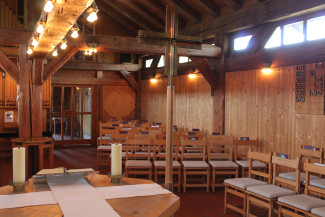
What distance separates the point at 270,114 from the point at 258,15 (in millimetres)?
2214

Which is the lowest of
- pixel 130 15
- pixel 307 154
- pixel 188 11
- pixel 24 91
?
pixel 307 154

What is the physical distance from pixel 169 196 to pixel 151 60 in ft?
35.3

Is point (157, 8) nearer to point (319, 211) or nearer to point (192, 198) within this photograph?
point (192, 198)

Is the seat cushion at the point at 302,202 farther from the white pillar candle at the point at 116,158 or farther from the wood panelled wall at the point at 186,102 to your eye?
the wood panelled wall at the point at 186,102

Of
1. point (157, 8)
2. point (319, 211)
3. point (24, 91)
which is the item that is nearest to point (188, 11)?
point (157, 8)

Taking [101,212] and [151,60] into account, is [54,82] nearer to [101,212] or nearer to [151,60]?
[151,60]

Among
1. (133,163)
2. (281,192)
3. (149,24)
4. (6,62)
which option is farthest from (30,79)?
(281,192)

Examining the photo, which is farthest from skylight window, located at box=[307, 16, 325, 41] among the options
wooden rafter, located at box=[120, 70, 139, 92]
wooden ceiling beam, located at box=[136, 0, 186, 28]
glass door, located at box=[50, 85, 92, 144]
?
glass door, located at box=[50, 85, 92, 144]

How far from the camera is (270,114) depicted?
273 inches

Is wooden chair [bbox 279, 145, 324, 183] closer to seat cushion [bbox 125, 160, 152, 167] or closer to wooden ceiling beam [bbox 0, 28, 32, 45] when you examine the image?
seat cushion [bbox 125, 160, 152, 167]

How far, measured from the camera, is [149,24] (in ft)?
37.0

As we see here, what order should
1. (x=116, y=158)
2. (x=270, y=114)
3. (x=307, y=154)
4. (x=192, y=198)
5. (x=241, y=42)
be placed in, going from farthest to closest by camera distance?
(x=241, y=42) → (x=270, y=114) → (x=192, y=198) → (x=307, y=154) → (x=116, y=158)

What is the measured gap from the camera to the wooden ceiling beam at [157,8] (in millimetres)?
9654

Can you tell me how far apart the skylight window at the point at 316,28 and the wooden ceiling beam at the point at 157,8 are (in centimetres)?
445
